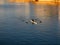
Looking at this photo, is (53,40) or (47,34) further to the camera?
(47,34)

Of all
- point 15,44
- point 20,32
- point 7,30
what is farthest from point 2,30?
point 15,44

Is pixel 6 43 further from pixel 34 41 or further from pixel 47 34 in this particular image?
Result: pixel 47 34

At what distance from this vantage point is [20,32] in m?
7.89

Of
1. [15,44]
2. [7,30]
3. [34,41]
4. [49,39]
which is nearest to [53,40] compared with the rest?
[49,39]

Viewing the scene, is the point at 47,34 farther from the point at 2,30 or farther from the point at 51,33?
the point at 2,30

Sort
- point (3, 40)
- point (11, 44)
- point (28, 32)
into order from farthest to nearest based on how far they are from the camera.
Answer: point (28, 32) < point (3, 40) < point (11, 44)

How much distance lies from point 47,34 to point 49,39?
682 mm

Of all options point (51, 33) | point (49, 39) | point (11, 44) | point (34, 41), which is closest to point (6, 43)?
point (11, 44)

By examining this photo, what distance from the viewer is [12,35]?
24.5ft

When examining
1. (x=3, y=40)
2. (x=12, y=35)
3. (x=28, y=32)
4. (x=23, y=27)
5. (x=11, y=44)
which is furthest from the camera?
(x=23, y=27)

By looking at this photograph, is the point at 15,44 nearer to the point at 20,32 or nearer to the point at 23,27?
the point at 20,32

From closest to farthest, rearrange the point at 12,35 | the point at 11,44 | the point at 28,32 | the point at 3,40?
the point at 11,44 < the point at 3,40 < the point at 12,35 < the point at 28,32

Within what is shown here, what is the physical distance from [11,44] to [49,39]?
1276mm

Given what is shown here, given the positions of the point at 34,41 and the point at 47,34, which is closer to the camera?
the point at 34,41
